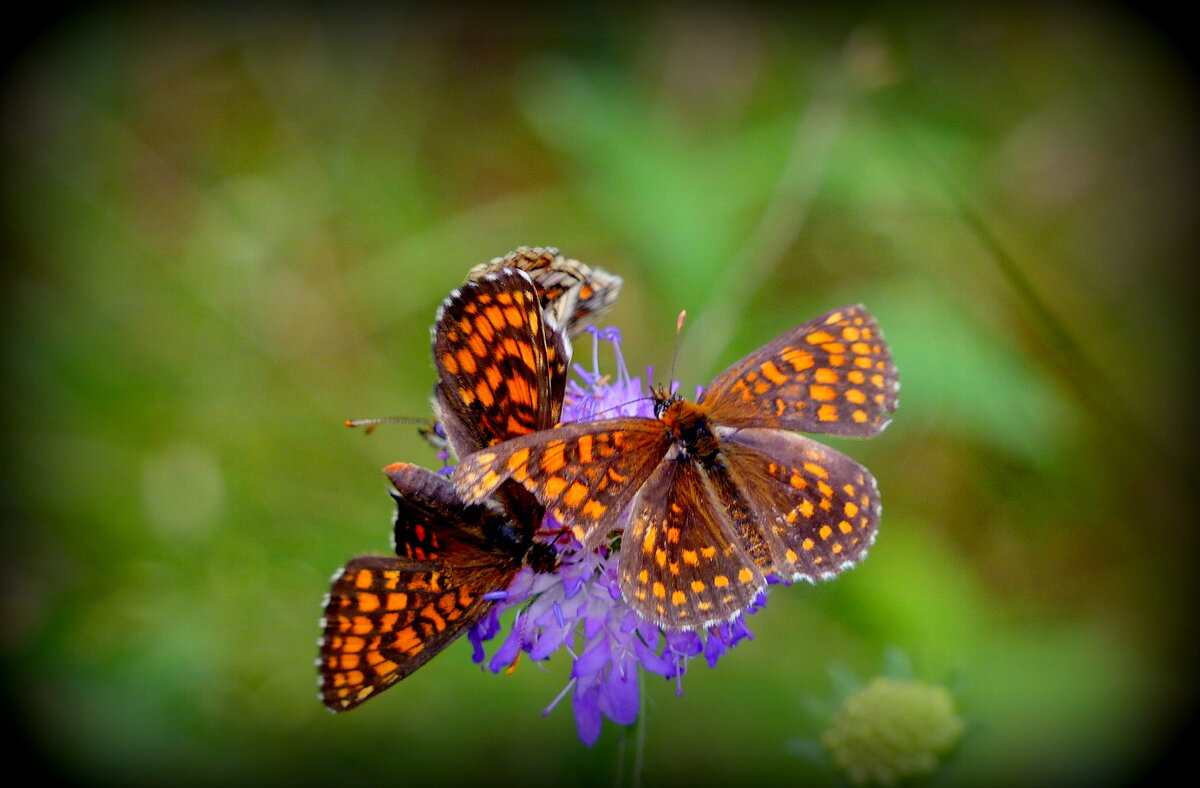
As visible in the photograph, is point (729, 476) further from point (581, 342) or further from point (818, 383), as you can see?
point (581, 342)

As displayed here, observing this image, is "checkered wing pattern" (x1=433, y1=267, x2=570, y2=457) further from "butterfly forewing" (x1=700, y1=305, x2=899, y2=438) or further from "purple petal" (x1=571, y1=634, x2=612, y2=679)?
"purple petal" (x1=571, y1=634, x2=612, y2=679)

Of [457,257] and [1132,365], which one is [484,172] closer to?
[457,257]

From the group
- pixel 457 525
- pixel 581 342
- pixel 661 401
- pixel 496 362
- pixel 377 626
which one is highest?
pixel 581 342

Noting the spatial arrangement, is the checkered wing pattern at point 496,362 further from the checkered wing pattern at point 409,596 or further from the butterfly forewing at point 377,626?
the butterfly forewing at point 377,626

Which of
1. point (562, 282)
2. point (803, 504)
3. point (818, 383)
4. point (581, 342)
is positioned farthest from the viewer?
point (581, 342)

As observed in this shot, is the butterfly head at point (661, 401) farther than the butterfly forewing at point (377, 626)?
Yes

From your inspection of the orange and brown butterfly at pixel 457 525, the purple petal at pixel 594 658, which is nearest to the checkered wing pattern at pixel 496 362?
the orange and brown butterfly at pixel 457 525

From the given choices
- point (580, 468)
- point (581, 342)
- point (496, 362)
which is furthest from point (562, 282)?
point (581, 342)
